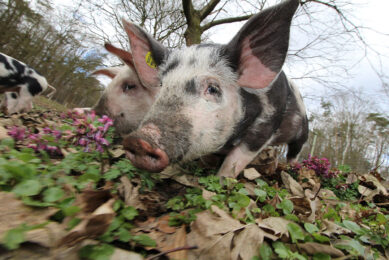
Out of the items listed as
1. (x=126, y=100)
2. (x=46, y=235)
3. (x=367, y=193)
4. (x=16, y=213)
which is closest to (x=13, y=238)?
(x=46, y=235)

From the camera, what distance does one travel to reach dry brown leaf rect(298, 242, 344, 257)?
904 millimetres

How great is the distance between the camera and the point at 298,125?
3449mm

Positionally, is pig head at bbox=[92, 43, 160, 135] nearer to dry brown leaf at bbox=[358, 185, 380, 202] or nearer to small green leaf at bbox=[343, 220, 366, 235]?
small green leaf at bbox=[343, 220, 366, 235]

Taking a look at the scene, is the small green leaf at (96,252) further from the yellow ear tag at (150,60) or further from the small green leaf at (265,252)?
the yellow ear tag at (150,60)

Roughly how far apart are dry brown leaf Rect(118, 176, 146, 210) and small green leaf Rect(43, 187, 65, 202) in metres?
0.32

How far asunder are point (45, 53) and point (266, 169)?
2734 centimetres

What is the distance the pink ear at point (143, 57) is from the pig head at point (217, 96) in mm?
11

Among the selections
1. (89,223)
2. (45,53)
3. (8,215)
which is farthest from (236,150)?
(45,53)

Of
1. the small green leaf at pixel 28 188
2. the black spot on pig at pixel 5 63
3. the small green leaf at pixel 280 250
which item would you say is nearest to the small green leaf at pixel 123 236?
the small green leaf at pixel 28 188

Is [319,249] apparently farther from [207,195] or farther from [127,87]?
[127,87]

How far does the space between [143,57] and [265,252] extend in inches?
94.0

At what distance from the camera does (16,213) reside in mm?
775

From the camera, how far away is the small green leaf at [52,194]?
851 mm

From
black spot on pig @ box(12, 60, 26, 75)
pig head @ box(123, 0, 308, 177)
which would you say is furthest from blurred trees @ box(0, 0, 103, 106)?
pig head @ box(123, 0, 308, 177)
